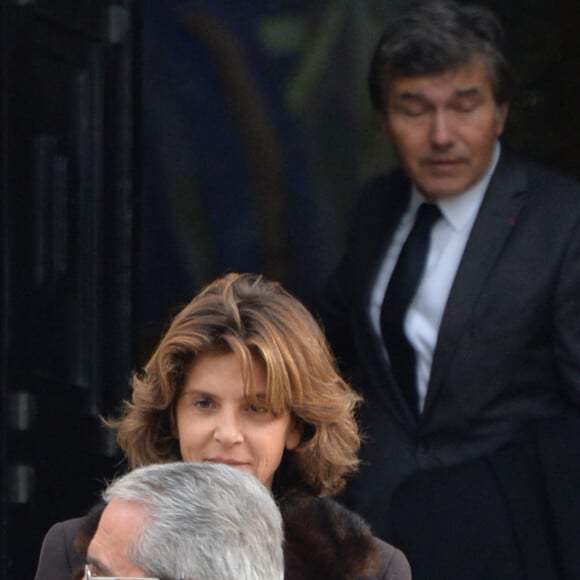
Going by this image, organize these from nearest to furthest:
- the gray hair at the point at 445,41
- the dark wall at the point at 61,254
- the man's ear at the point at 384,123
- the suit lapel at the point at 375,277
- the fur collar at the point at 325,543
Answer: the fur collar at the point at 325,543 → the gray hair at the point at 445,41 → the suit lapel at the point at 375,277 → the man's ear at the point at 384,123 → the dark wall at the point at 61,254

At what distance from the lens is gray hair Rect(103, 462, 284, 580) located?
2.11 m

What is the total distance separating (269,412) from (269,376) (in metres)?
0.07

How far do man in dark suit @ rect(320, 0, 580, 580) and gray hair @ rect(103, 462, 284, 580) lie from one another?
1.79 meters

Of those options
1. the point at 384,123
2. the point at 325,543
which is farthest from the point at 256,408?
the point at 384,123

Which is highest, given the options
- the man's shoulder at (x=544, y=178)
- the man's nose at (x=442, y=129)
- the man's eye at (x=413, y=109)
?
the man's eye at (x=413, y=109)

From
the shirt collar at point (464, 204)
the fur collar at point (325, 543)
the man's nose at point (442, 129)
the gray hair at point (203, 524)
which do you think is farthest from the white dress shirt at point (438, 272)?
the gray hair at point (203, 524)

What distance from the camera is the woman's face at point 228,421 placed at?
9.70 feet

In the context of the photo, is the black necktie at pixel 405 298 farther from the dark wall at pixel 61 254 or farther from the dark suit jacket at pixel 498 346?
the dark wall at pixel 61 254

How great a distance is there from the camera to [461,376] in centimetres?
409

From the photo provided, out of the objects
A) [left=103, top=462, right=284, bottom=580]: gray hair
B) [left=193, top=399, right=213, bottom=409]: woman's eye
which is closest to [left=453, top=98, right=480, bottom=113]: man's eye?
[left=193, top=399, right=213, bottom=409]: woman's eye

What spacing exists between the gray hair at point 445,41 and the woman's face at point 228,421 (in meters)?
1.43

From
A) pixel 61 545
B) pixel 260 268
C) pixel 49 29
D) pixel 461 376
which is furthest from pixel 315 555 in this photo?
pixel 49 29

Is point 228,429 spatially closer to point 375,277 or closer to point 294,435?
point 294,435

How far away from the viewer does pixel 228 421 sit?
295cm
